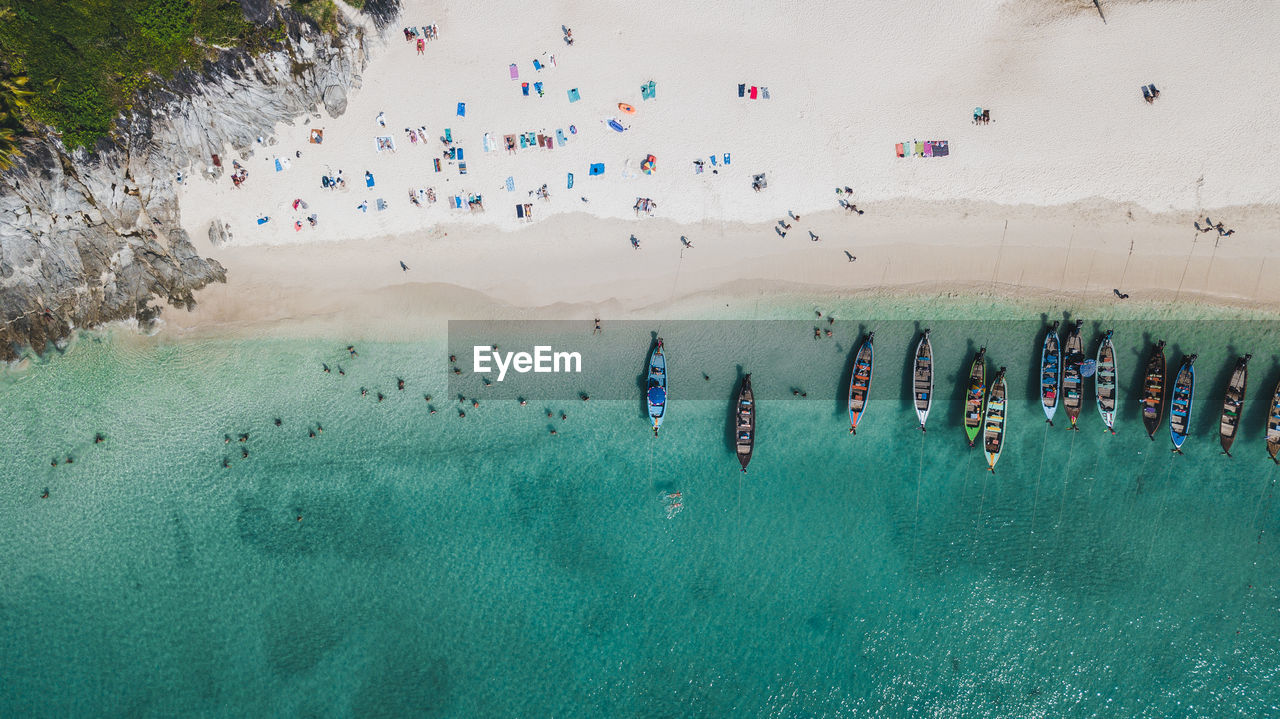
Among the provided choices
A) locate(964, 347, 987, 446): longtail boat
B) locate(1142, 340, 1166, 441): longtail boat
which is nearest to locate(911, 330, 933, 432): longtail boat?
locate(964, 347, 987, 446): longtail boat

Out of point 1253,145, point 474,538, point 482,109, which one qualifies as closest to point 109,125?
point 482,109

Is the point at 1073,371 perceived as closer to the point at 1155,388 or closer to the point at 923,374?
the point at 1155,388

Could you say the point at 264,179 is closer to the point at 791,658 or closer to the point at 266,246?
the point at 266,246

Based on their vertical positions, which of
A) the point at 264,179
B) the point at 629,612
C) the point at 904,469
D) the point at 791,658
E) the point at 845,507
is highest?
the point at 264,179

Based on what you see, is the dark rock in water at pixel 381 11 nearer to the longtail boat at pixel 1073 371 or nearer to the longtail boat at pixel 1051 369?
the longtail boat at pixel 1051 369

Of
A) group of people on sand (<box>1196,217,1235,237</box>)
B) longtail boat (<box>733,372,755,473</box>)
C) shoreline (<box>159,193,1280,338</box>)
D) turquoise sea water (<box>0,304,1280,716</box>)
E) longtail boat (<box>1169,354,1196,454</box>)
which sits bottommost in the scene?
turquoise sea water (<box>0,304,1280,716</box>)

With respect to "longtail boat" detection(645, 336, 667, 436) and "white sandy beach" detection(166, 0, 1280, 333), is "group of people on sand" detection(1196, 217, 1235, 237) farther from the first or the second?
"longtail boat" detection(645, 336, 667, 436)

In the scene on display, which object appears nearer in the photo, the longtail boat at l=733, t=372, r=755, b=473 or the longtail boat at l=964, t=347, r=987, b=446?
the longtail boat at l=964, t=347, r=987, b=446
